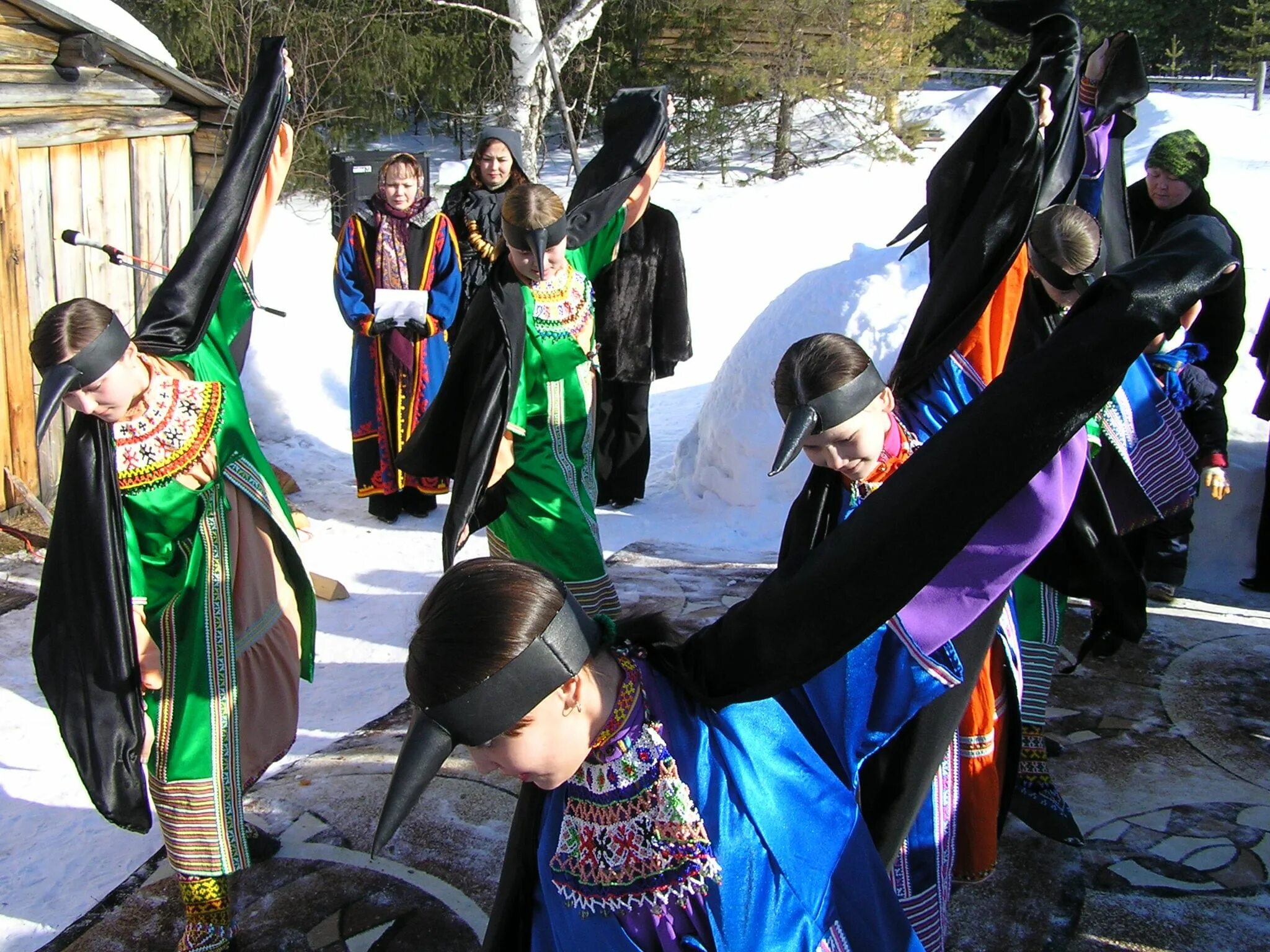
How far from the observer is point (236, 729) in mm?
3129

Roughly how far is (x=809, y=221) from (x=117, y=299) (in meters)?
7.67

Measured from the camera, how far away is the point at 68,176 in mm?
6609

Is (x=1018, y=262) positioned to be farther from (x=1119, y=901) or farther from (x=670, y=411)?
(x=670, y=411)

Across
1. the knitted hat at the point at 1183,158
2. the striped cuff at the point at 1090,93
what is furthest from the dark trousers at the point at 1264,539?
the striped cuff at the point at 1090,93

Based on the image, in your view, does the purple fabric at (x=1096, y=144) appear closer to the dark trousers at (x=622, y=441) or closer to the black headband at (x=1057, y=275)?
the black headband at (x=1057, y=275)

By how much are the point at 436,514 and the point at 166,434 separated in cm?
397

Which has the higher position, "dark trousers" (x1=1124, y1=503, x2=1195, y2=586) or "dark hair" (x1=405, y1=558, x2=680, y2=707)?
"dark hair" (x1=405, y1=558, x2=680, y2=707)

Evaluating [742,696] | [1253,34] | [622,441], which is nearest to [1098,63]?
[622,441]

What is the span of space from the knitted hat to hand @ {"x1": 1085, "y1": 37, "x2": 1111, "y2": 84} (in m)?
0.77

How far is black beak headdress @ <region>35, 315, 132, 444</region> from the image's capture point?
2.71 m

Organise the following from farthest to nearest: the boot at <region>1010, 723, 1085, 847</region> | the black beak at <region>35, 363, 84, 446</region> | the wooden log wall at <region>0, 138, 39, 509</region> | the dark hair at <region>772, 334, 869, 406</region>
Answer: the wooden log wall at <region>0, 138, 39, 509</region>
the boot at <region>1010, 723, 1085, 847</region>
the black beak at <region>35, 363, 84, 446</region>
the dark hair at <region>772, 334, 869, 406</region>

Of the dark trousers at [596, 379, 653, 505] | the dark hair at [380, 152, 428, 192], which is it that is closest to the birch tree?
the dark hair at [380, 152, 428, 192]

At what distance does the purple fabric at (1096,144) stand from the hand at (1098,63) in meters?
0.13

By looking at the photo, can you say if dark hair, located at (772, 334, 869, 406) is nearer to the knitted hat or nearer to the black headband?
the black headband
